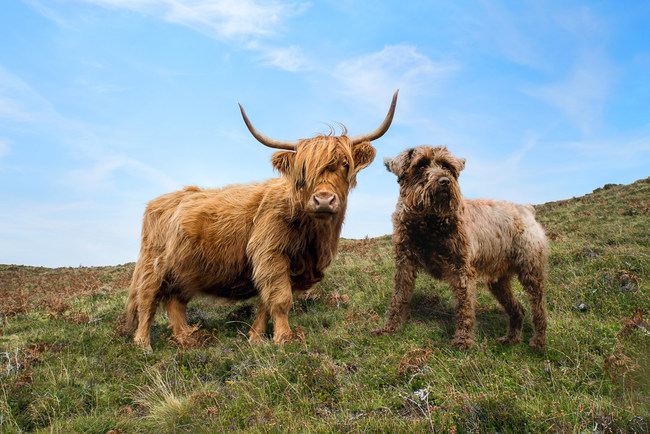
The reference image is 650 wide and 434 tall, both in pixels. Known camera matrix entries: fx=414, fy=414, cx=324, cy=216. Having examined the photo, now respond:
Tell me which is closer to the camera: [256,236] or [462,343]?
[462,343]

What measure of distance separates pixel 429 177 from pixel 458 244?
2.87ft

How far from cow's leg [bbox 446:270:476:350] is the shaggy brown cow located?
1.62 m

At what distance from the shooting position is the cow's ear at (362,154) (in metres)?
5.14

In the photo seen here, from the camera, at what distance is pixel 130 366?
504cm

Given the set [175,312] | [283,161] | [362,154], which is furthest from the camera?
[175,312]

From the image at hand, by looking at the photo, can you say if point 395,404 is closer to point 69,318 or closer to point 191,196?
point 191,196

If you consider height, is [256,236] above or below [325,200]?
below

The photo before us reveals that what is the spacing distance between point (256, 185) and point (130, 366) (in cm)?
296

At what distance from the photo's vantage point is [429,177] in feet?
15.1

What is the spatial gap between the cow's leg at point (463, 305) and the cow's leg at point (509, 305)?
87 centimetres

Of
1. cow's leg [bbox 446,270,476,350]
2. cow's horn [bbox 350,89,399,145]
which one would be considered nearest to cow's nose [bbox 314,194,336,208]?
cow's horn [bbox 350,89,399,145]

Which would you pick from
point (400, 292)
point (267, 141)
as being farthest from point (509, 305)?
point (267, 141)

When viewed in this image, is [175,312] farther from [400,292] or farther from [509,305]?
[509,305]

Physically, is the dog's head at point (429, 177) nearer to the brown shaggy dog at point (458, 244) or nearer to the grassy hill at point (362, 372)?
the brown shaggy dog at point (458, 244)
